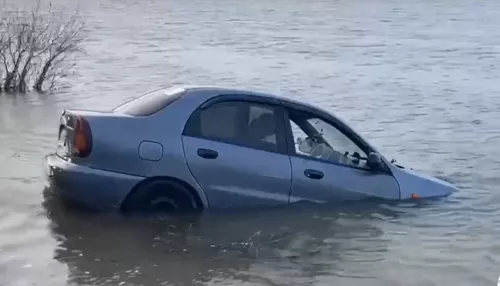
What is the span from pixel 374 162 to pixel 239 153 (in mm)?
1425

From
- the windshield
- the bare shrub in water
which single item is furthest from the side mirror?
the bare shrub in water

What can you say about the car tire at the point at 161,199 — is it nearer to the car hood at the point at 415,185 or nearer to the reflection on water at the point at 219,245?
the reflection on water at the point at 219,245

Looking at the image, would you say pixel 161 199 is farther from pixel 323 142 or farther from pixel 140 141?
pixel 323 142

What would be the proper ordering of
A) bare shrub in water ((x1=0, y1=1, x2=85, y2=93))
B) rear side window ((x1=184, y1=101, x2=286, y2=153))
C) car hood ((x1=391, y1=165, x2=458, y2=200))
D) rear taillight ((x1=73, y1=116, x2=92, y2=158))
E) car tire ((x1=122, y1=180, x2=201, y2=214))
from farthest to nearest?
bare shrub in water ((x1=0, y1=1, x2=85, y2=93))
car hood ((x1=391, y1=165, x2=458, y2=200))
rear side window ((x1=184, y1=101, x2=286, y2=153))
car tire ((x1=122, y1=180, x2=201, y2=214))
rear taillight ((x1=73, y1=116, x2=92, y2=158))

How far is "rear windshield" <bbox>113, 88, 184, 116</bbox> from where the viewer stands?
9398 millimetres

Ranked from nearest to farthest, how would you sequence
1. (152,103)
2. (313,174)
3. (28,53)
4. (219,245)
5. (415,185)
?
1. (219,245)
2. (152,103)
3. (313,174)
4. (415,185)
5. (28,53)

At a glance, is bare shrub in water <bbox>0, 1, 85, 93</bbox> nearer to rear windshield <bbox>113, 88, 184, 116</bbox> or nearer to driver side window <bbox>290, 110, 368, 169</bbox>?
rear windshield <bbox>113, 88, 184, 116</bbox>

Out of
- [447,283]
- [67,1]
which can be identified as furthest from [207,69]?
[67,1]

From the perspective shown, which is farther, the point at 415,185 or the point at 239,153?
the point at 415,185

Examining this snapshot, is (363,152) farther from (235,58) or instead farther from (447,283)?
(235,58)

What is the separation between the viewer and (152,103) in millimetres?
9547

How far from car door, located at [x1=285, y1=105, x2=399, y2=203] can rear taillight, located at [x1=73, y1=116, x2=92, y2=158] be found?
6.34ft

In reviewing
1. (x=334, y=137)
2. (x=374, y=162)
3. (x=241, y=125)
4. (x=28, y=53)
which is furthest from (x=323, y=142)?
(x=28, y=53)

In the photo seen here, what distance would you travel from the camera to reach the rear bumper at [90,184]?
9078mm
